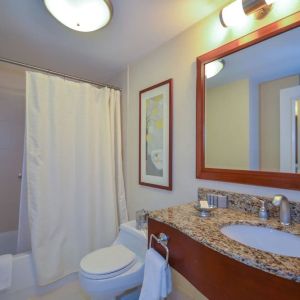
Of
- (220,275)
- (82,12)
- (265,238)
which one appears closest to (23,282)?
(220,275)

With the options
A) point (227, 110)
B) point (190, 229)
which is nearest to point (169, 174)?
point (227, 110)

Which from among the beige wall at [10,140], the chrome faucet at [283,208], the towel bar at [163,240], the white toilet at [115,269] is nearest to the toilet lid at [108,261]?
the white toilet at [115,269]

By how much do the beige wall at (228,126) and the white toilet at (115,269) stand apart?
84 centimetres

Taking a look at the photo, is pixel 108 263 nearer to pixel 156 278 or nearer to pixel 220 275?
pixel 156 278

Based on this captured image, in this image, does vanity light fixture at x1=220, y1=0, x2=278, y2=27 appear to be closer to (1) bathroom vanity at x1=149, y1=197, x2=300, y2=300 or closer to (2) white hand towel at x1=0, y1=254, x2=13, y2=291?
(1) bathroom vanity at x1=149, y1=197, x2=300, y2=300

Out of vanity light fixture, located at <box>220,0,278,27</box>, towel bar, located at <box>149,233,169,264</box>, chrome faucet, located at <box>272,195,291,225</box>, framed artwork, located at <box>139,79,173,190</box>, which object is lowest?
towel bar, located at <box>149,233,169,264</box>

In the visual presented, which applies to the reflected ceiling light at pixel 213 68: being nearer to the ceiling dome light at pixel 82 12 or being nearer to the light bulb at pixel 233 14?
the light bulb at pixel 233 14

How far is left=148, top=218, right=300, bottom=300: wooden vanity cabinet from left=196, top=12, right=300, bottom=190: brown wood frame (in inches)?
21.7

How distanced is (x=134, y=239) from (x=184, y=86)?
1300mm

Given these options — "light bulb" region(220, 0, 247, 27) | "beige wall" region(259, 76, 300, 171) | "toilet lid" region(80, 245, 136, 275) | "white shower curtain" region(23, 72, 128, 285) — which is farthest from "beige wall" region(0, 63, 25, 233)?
"beige wall" region(259, 76, 300, 171)

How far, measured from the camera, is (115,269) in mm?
1308

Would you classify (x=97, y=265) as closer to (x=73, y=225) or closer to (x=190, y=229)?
(x=73, y=225)

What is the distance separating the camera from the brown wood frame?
40.5 inches

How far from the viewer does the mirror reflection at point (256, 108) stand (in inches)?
41.5
